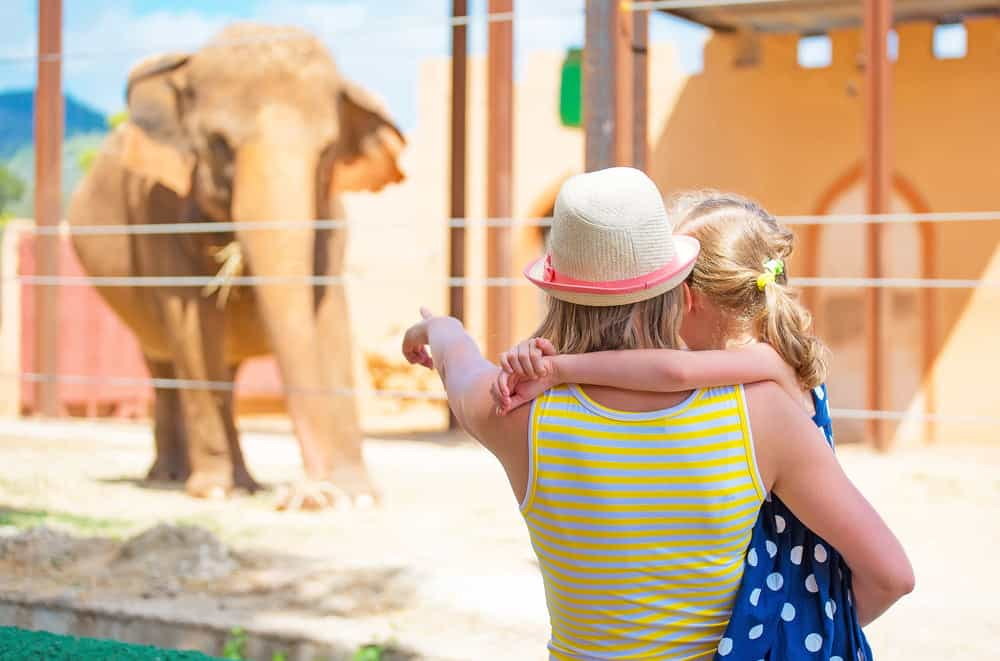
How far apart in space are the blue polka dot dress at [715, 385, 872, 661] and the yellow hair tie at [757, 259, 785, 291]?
246 mm

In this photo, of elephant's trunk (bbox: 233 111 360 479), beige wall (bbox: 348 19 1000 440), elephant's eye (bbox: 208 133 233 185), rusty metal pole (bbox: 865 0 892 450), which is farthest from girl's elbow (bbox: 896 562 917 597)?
beige wall (bbox: 348 19 1000 440)

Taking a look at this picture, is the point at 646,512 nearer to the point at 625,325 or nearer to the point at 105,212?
the point at 625,325

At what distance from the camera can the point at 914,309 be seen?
9.77 meters

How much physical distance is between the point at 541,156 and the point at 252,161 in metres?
6.73

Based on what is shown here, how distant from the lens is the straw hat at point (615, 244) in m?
1.43

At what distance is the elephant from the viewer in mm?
5262

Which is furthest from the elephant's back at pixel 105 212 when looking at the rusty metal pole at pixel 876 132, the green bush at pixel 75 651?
the green bush at pixel 75 651

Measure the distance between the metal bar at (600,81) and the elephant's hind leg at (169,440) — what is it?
3.41 metres

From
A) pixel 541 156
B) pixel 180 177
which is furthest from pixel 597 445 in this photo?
pixel 541 156

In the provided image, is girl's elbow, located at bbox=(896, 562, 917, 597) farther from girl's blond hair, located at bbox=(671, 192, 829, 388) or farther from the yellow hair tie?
the yellow hair tie

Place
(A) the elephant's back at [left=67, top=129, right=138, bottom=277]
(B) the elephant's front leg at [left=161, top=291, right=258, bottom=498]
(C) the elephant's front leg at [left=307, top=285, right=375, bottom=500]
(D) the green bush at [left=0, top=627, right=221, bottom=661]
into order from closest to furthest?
(D) the green bush at [left=0, top=627, right=221, bottom=661] → (C) the elephant's front leg at [left=307, top=285, right=375, bottom=500] → (B) the elephant's front leg at [left=161, top=291, right=258, bottom=498] → (A) the elephant's back at [left=67, top=129, right=138, bottom=277]

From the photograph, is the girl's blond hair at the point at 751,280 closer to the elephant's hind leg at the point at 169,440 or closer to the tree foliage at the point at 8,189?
the elephant's hind leg at the point at 169,440

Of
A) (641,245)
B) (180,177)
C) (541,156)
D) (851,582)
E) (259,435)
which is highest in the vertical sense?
(541,156)

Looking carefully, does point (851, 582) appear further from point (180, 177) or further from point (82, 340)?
point (82, 340)
